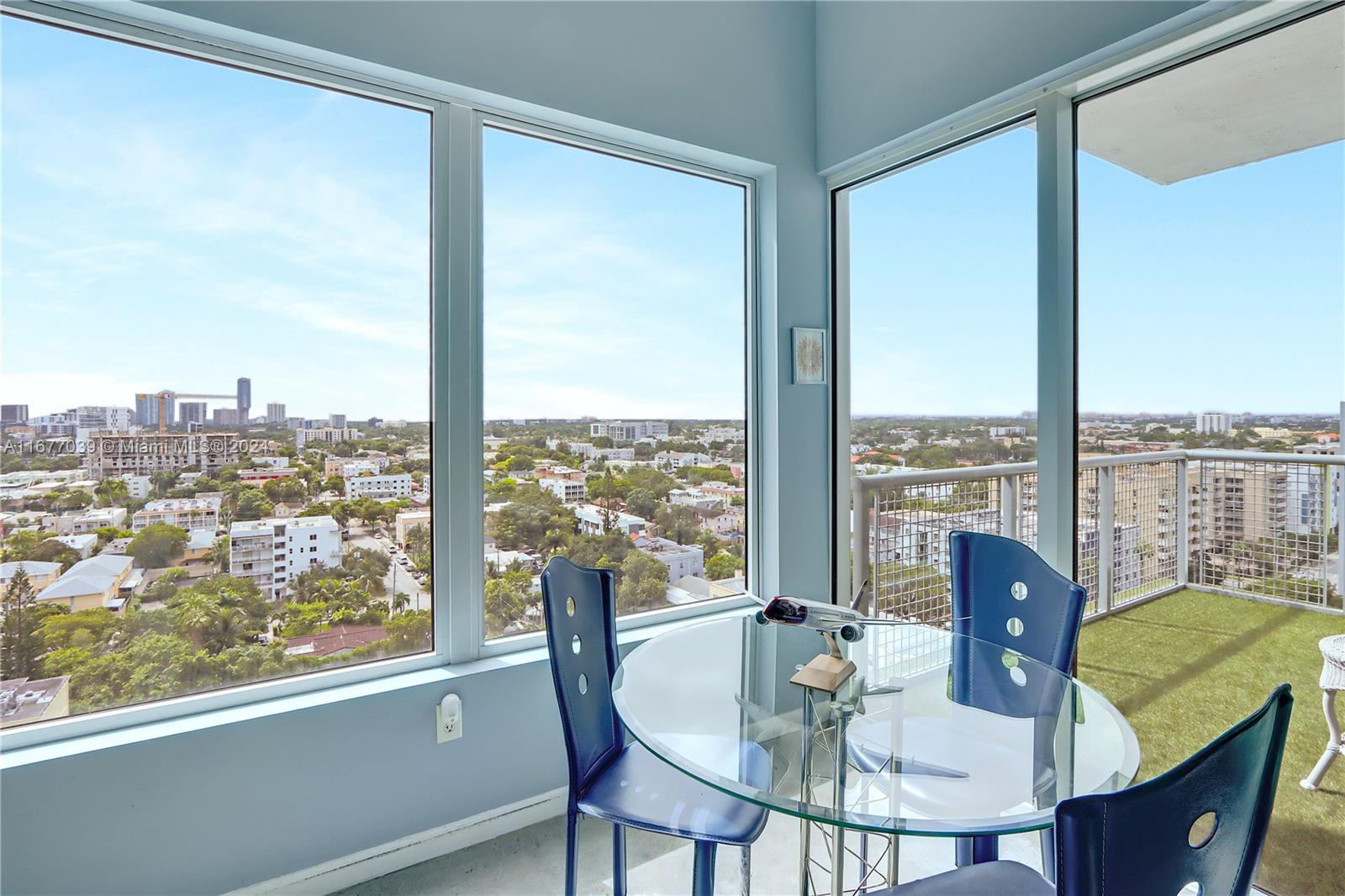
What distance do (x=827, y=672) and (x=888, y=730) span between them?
192 mm

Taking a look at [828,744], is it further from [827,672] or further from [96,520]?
[96,520]

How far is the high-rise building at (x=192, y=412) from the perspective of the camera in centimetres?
178

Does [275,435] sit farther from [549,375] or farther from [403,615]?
[549,375]

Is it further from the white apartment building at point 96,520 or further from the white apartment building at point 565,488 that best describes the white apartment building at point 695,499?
the white apartment building at point 96,520

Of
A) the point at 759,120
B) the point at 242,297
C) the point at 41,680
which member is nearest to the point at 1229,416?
the point at 759,120

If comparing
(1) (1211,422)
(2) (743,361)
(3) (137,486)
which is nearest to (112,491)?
(3) (137,486)

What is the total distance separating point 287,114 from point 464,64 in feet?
1.79

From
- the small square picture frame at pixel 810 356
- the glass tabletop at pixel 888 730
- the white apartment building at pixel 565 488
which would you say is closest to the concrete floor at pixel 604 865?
the glass tabletop at pixel 888 730

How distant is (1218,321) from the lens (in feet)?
5.82

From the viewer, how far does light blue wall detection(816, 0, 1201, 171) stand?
1920 millimetres

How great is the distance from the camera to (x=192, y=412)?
1.79m

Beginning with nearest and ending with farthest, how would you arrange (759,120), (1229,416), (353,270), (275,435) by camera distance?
1. (1229,416)
2. (275,435)
3. (353,270)
4. (759,120)

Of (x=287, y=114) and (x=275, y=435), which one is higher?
(x=287, y=114)

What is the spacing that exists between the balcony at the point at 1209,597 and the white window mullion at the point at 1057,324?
0.07 m
